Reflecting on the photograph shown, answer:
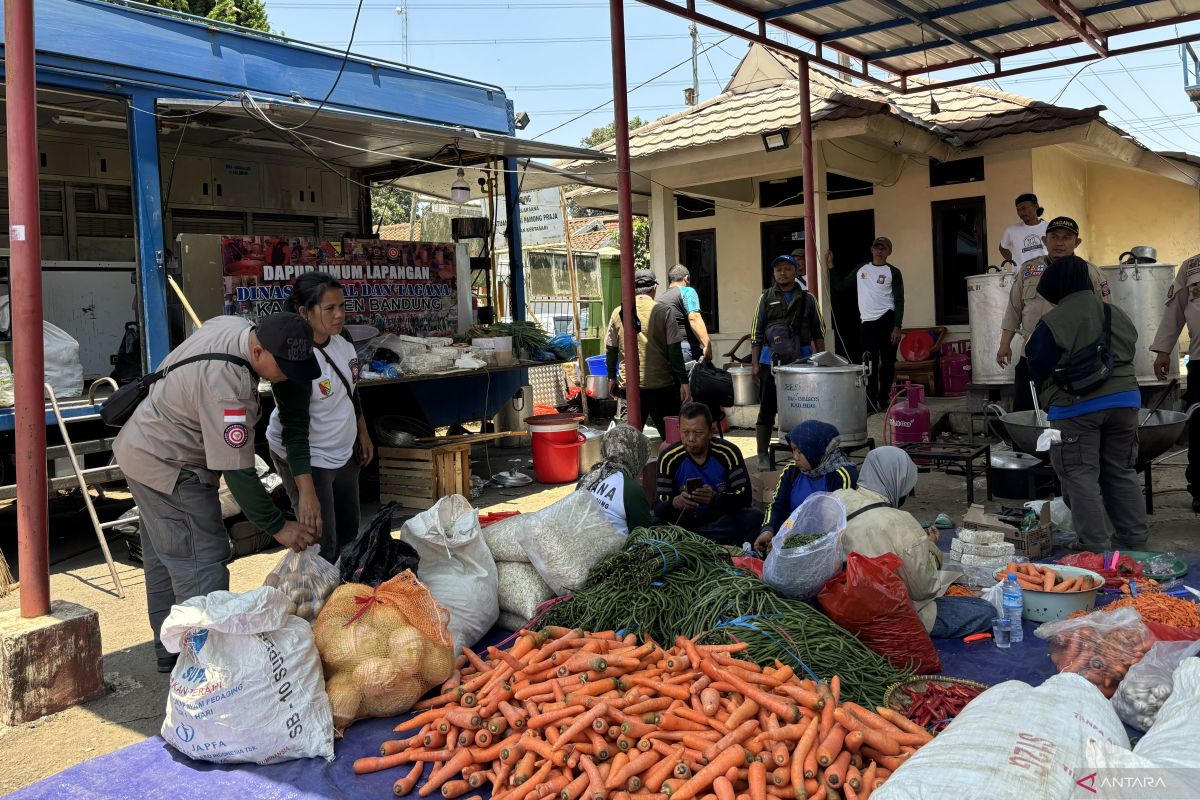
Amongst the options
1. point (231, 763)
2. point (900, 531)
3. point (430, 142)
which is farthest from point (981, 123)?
point (231, 763)

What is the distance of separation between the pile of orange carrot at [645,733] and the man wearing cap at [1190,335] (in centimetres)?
482

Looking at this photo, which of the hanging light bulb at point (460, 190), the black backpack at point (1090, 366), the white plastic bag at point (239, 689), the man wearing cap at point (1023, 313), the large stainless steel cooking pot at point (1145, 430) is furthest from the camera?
the hanging light bulb at point (460, 190)

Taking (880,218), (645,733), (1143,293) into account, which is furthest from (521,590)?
(880,218)

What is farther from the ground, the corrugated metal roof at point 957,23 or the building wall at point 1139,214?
the corrugated metal roof at point 957,23

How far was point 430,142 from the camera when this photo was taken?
9.09m

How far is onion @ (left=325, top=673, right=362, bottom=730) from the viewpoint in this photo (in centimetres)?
378

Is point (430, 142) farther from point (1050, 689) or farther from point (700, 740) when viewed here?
point (1050, 689)

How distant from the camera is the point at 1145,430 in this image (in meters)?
6.12

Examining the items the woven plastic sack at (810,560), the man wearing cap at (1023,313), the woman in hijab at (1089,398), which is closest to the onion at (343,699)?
the woven plastic sack at (810,560)

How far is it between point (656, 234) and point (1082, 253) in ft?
22.9

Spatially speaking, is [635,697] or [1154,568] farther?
[1154,568]

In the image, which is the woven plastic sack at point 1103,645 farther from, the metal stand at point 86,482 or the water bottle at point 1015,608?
the metal stand at point 86,482

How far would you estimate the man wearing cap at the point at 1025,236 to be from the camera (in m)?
9.40

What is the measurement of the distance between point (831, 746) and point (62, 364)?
6.31m
